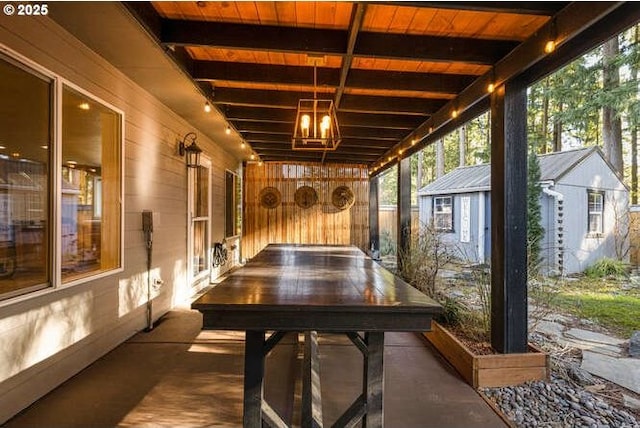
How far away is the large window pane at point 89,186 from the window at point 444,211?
10.3 m

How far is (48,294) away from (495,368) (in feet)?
11.0

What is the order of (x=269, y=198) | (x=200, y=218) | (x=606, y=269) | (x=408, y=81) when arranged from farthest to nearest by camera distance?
1. (x=269, y=198)
2. (x=606, y=269)
3. (x=200, y=218)
4. (x=408, y=81)

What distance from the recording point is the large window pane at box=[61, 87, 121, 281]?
9.30ft

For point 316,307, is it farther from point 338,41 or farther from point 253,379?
point 338,41

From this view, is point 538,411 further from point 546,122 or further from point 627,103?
point 546,122

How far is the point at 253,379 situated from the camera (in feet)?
5.86

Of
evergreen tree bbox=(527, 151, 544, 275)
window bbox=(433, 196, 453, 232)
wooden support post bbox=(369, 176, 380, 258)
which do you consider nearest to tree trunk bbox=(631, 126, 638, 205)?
window bbox=(433, 196, 453, 232)

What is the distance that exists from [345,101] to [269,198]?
5.52 metres

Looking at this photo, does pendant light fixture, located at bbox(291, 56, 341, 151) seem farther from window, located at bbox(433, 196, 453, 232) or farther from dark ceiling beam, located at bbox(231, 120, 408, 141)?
window, located at bbox(433, 196, 453, 232)

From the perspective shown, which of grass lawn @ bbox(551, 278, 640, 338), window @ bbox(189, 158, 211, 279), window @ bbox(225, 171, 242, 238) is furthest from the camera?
window @ bbox(225, 171, 242, 238)

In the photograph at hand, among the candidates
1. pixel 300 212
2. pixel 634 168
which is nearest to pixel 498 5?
pixel 300 212

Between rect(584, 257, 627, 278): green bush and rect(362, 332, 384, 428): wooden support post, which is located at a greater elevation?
rect(362, 332, 384, 428): wooden support post

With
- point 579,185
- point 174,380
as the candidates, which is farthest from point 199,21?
point 579,185

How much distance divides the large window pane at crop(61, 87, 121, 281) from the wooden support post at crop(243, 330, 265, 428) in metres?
1.87
